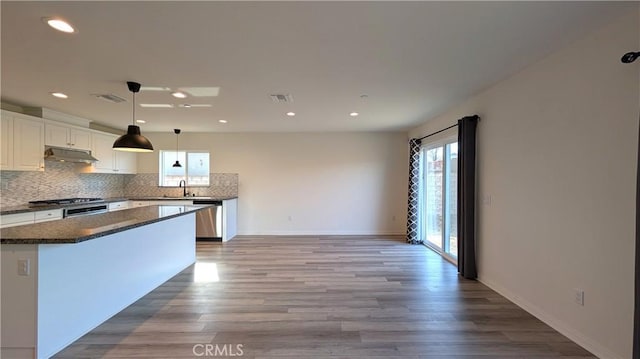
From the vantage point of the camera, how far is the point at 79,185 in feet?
18.6

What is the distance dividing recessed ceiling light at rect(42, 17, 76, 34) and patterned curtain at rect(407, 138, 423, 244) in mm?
5476

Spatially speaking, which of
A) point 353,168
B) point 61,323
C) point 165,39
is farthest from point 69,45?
point 353,168

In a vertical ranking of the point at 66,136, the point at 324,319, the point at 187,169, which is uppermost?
the point at 66,136

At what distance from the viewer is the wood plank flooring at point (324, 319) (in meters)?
2.32

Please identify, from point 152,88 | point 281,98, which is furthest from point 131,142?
point 281,98

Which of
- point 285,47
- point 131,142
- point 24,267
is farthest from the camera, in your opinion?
point 131,142

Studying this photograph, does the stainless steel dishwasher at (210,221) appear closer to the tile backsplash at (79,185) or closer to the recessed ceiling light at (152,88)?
the tile backsplash at (79,185)

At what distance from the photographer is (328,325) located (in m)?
2.70

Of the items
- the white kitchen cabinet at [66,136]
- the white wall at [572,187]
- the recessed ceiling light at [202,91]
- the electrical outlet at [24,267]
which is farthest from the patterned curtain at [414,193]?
the white kitchen cabinet at [66,136]

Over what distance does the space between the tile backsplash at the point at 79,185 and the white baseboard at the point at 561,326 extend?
564 cm

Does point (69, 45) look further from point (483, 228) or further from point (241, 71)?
point (483, 228)

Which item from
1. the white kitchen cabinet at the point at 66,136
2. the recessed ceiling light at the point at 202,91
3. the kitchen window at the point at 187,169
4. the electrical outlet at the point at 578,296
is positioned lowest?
the electrical outlet at the point at 578,296

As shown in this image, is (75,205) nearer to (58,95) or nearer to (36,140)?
(36,140)

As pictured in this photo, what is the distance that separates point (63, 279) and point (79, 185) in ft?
14.1
